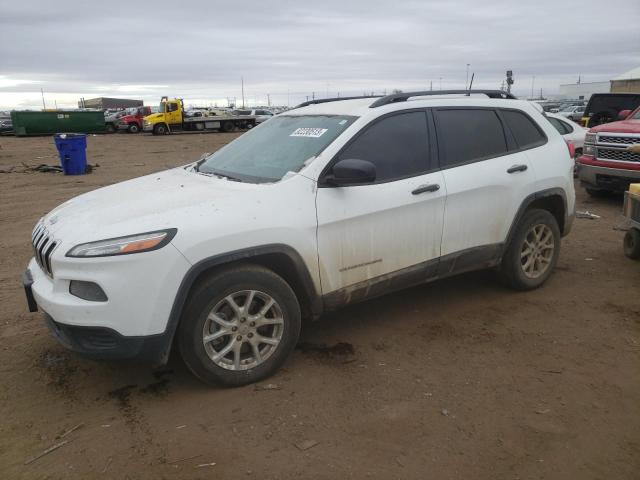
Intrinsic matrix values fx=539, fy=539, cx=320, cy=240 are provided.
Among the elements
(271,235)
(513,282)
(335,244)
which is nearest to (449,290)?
(513,282)

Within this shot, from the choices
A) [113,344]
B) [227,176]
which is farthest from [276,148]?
[113,344]

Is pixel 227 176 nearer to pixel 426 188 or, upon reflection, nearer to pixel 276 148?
pixel 276 148

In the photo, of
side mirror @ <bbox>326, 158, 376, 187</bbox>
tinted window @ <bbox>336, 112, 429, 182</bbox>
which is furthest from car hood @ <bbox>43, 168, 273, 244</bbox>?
tinted window @ <bbox>336, 112, 429, 182</bbox>

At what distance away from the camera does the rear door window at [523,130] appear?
478cm

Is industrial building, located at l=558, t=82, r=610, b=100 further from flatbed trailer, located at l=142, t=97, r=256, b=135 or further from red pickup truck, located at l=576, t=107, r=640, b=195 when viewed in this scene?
red pickup truck, located at l=576, t=107, r=640, b=195

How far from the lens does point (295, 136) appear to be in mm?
4102

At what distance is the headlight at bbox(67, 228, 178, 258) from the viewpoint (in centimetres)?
294

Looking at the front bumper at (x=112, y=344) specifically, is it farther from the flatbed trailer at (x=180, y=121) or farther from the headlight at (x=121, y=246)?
the flatbed trailer at (x=180, y=121)

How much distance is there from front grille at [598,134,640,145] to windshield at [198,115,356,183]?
6.60 m

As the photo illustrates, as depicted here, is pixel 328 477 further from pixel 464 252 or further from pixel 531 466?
pixel 464 252

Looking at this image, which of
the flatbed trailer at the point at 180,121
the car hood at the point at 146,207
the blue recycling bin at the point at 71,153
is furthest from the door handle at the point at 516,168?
the flatbed trailer at the point at 180,121

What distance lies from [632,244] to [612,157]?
3.52 meters

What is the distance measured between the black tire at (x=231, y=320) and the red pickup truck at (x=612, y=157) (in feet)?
23.8

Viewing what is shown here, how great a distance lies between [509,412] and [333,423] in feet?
3.36
